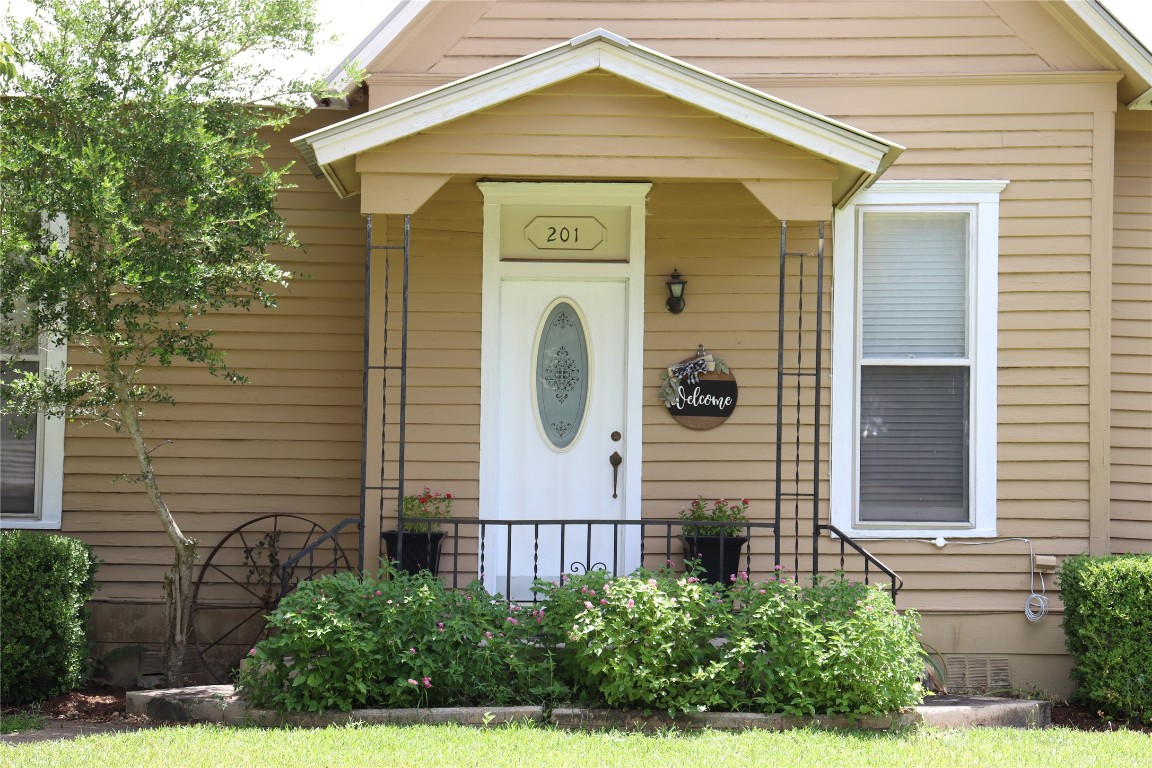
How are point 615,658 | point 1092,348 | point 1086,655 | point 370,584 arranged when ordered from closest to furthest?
point 615,658, point 370,584, point 1086,655, point 1092,348

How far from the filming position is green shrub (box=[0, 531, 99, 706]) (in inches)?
261

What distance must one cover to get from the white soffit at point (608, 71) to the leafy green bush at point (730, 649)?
2471 mm

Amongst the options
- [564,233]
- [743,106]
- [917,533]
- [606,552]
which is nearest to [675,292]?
[564,233]

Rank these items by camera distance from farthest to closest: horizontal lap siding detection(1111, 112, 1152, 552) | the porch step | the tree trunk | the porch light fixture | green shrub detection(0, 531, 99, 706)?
horizontal lap siding detection(1111, 112, 1152, 552)
the porch light fixture
the tree trunk
green shrub detection(0, 531, 99, 706)
the porch step

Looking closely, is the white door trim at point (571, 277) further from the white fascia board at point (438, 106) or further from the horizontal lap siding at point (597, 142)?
the white fascia board at point (438, 106)

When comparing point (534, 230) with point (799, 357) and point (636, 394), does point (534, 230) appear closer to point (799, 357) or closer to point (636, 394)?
point (636, 394)

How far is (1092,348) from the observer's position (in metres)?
7.20

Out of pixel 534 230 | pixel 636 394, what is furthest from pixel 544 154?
pixel 636 394

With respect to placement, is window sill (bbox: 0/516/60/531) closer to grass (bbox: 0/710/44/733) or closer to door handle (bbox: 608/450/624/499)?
grass (bbox: 0/710/44/733)

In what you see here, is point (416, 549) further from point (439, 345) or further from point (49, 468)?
point (49, 468)

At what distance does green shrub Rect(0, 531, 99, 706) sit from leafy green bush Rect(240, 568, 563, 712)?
61.5 inches

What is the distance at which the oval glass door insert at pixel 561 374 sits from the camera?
7492 mm

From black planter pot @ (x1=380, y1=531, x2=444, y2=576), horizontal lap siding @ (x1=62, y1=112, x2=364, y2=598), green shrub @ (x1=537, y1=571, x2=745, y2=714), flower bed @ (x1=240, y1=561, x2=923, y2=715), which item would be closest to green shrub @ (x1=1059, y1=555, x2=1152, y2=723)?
flower bed @ (x1=240, y1=561, x2=923, y2=715)

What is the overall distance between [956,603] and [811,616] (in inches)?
70.0
